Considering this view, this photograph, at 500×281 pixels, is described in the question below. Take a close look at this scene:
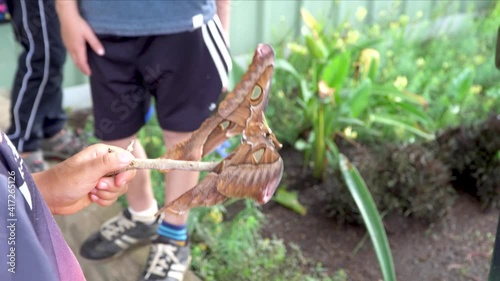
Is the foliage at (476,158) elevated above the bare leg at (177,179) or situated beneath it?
situated beneath

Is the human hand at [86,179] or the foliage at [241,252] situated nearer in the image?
the human hand at [86,179]

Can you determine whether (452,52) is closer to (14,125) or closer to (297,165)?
(297,165)

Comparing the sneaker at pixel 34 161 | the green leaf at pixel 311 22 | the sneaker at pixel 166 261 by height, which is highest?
the green leaf at pixel 311 22

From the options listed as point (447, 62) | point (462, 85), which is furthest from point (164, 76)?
point (447, 62)

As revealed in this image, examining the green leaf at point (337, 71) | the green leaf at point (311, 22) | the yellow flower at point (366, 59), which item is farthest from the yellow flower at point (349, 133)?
the green leaf at point (311, 22)

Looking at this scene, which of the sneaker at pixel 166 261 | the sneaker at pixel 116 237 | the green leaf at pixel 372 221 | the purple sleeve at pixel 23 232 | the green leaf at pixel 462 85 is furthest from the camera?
the green leaf at pixel 462 85

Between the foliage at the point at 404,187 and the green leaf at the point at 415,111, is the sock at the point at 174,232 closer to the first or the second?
the foliage at the point at 404,187

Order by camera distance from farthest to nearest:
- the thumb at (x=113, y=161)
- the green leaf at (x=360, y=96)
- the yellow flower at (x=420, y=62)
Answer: the yellow flower at (x=420, y=62), the green leaf at (x=360, y=96), the thumb at (x=113, y=161)
